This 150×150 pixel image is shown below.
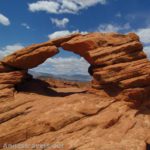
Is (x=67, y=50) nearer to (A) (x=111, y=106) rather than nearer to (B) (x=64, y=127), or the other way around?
(A) (x=111, y=106)

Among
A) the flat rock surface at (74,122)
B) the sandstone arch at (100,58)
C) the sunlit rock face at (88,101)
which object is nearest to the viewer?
the flat rock surface at (74,122)

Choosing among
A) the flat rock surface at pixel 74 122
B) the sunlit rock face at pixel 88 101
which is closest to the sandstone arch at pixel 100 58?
the sunlit rock face at pixel 88 101

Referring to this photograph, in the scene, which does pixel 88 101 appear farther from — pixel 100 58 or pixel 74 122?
pixel 100 58

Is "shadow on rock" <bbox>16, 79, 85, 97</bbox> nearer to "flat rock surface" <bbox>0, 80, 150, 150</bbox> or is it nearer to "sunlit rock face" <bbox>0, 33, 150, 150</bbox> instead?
"sunlit rock face" <bbox>0, 33, 150, 150</bbox>

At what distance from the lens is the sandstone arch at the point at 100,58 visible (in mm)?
32031

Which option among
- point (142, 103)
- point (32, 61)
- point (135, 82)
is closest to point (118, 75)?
point (135, 82)

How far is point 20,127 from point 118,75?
11.9m

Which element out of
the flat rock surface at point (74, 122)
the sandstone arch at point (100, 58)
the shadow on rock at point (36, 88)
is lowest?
the flat rock surface at point (74, 122)

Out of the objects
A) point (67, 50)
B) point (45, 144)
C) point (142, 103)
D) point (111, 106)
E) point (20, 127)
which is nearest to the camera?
point (45, 144)

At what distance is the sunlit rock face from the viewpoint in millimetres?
26328

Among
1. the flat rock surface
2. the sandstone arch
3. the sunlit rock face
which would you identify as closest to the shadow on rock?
the sunlit rock face

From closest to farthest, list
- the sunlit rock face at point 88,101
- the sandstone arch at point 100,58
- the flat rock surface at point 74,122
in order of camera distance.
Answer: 1. the flat rock surface at point 74,122
2. the sunlit rock face at point 88,101
3. the sandstone arch at point 100,58

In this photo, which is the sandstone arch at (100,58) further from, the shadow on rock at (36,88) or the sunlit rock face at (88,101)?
the shadow on rock at (36,88)

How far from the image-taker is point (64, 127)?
2716 centimetres
